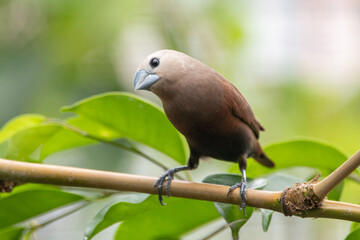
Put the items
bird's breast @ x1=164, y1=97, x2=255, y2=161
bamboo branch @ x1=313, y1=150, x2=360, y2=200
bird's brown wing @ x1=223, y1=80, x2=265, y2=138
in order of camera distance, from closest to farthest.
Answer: bamboo branch @ x1=313, y1=150, x2=360, y2=200 → bird's breast @ x1=164, y1=97, x2=255, y2=161 → bird's brown wing @ x1=223, y1=80, x2=265, y2=138

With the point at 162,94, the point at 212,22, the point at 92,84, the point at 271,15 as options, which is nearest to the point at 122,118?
the point at 162,94

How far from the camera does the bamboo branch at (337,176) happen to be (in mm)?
→ 839

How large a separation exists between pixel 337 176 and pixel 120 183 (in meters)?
0.40

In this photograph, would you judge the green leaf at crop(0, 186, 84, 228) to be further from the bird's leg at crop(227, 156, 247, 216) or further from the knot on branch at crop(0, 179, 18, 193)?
the bird's leg at crop(227, 156, 247, 216)

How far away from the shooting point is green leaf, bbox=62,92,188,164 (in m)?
1.29

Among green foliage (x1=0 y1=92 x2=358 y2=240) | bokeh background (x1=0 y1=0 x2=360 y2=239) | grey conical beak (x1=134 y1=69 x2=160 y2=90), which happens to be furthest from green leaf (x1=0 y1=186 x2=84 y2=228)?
bokeh background (x1=0 y1=0 x2=360 y2=239)

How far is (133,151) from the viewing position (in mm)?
1329

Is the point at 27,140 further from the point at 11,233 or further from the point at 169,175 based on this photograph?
the point at 169,175

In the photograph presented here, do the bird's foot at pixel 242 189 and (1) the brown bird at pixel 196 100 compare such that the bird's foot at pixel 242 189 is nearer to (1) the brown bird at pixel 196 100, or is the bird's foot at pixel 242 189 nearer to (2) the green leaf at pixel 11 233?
(1) the brown bird at pixel 196 100

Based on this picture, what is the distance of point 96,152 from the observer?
104 inches

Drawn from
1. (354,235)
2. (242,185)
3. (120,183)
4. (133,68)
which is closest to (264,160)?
(242,185)

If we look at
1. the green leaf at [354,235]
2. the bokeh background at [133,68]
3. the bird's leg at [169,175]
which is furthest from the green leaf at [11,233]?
the bokeh background at [133,68]

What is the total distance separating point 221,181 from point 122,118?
0.30 meters

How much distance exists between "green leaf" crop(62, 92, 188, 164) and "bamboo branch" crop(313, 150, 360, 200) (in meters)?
0.50
